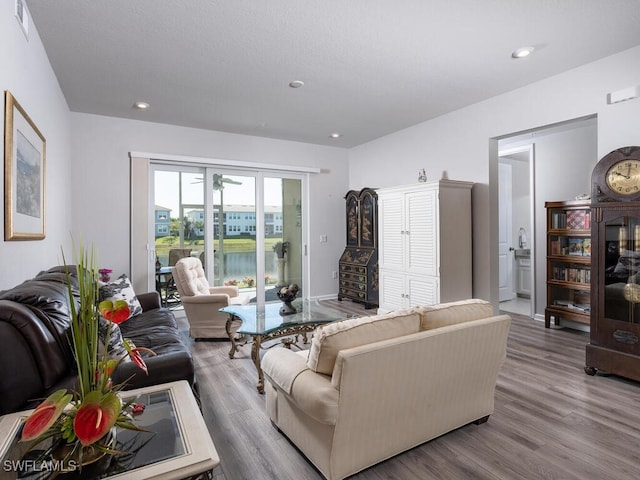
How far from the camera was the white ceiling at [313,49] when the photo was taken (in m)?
2.45

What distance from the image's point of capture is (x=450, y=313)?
79.2 inches

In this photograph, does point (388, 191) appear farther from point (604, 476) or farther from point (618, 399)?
point (604, 476)

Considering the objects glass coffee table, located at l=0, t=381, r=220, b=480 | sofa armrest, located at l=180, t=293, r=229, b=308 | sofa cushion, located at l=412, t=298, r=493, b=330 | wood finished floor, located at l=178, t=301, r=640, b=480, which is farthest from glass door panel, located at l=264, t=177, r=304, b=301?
glass coffee table, located at l=0, t=381, r=220, b=480

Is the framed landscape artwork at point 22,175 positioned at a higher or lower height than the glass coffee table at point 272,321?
higher

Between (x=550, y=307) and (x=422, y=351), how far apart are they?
360cm

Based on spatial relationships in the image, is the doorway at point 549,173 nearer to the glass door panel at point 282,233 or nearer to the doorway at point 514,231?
the doorway at point 514,231

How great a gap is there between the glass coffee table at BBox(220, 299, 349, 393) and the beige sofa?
2.40ft

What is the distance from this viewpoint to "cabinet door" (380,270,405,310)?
477 centimetres

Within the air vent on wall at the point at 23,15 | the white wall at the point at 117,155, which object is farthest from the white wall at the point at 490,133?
the air vent on wall at the point at 23,15

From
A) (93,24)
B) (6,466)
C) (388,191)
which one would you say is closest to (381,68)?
(388,191)

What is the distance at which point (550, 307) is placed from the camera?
14.8 feet

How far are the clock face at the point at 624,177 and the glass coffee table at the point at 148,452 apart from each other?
330 centimetres

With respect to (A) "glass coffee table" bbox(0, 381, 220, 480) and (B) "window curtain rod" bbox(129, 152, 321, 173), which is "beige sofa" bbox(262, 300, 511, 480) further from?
(B) "window curtain rod" bbox(129, 152, 321, 173)

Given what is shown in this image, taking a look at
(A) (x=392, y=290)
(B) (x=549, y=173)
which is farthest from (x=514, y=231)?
(A) (x=392, y=290)
